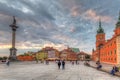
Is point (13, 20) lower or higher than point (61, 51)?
higher

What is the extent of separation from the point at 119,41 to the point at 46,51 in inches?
5255

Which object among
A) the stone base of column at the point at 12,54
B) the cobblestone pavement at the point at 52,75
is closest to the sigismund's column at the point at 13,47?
the stone base of column at the point at 12,54

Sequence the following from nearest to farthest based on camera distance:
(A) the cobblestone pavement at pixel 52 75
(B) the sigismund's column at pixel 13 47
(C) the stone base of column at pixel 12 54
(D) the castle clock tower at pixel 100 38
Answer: (A) the cobblestone pavement at pixel 52 75, (C) the stone base of column at pixel 12 54, (B) the sigismund's column at pixel 13 47, (D) the castle clock tower at pixel 100 38

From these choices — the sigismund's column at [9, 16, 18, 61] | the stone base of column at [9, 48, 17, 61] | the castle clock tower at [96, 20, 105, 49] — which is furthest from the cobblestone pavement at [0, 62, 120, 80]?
the castle clock tower at [96, 20, 105, 49]

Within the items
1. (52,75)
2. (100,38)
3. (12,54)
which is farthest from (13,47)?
(100,38)

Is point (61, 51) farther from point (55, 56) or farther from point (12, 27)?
point (12, 27)

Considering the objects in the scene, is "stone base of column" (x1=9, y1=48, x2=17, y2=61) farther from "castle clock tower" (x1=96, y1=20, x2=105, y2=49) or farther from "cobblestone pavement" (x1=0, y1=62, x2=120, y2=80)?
"castle clock tower" (x1=96, y1=20, x2=105, y2=49)

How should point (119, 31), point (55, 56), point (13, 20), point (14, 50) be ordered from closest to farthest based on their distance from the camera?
point (119, 31) < point (14, 50) < point (13, 20) < point (55, 56)

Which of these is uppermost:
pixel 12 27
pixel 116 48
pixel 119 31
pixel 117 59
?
pixel 12 27

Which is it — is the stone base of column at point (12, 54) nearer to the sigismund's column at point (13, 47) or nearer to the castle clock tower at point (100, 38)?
the sigismund's column at point (13, 47)

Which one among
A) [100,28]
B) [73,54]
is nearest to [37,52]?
[73,54]

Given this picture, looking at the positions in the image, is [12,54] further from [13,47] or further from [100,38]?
[100,38]

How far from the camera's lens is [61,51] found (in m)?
184

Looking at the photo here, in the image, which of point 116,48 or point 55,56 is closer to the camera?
point 116,48
